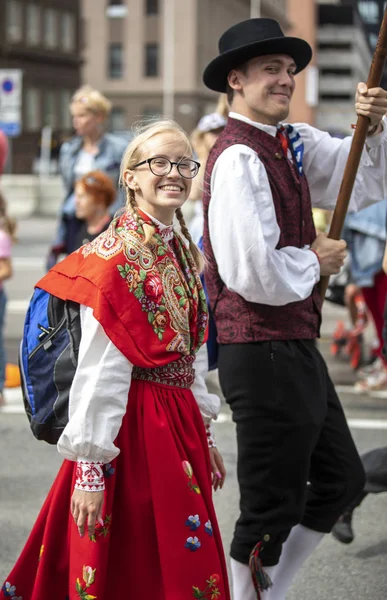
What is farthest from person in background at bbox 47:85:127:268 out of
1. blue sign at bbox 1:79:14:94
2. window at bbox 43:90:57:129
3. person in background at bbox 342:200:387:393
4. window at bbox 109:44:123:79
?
window at bbox 109:44:123:79

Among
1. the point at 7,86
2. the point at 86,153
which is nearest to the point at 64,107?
the point at 7,86

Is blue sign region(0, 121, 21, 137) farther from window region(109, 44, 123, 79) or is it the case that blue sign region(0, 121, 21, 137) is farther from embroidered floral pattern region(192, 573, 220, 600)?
window region(109, 44, 123, 79)

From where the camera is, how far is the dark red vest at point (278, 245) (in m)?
3.63

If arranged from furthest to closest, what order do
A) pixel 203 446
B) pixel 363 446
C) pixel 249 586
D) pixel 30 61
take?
pixel 30 61 → pixel 363 446 → pixel 249 586 → pixel 203 446

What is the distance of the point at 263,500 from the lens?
3.63m

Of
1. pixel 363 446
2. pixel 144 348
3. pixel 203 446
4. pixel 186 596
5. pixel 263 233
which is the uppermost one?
pixel 263 233

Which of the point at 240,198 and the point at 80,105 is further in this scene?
the point at 80,105

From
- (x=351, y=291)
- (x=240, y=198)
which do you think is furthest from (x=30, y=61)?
(x=240, y=198)

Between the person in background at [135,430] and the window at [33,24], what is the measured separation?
2340 inches

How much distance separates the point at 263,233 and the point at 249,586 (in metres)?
1.20

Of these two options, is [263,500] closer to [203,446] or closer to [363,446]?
[203,446]

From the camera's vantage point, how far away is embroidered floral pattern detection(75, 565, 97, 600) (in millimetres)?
2994

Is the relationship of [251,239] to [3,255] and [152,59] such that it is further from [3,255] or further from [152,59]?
[152,59]

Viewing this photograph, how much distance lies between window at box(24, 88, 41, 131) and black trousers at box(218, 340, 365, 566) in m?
59.1
